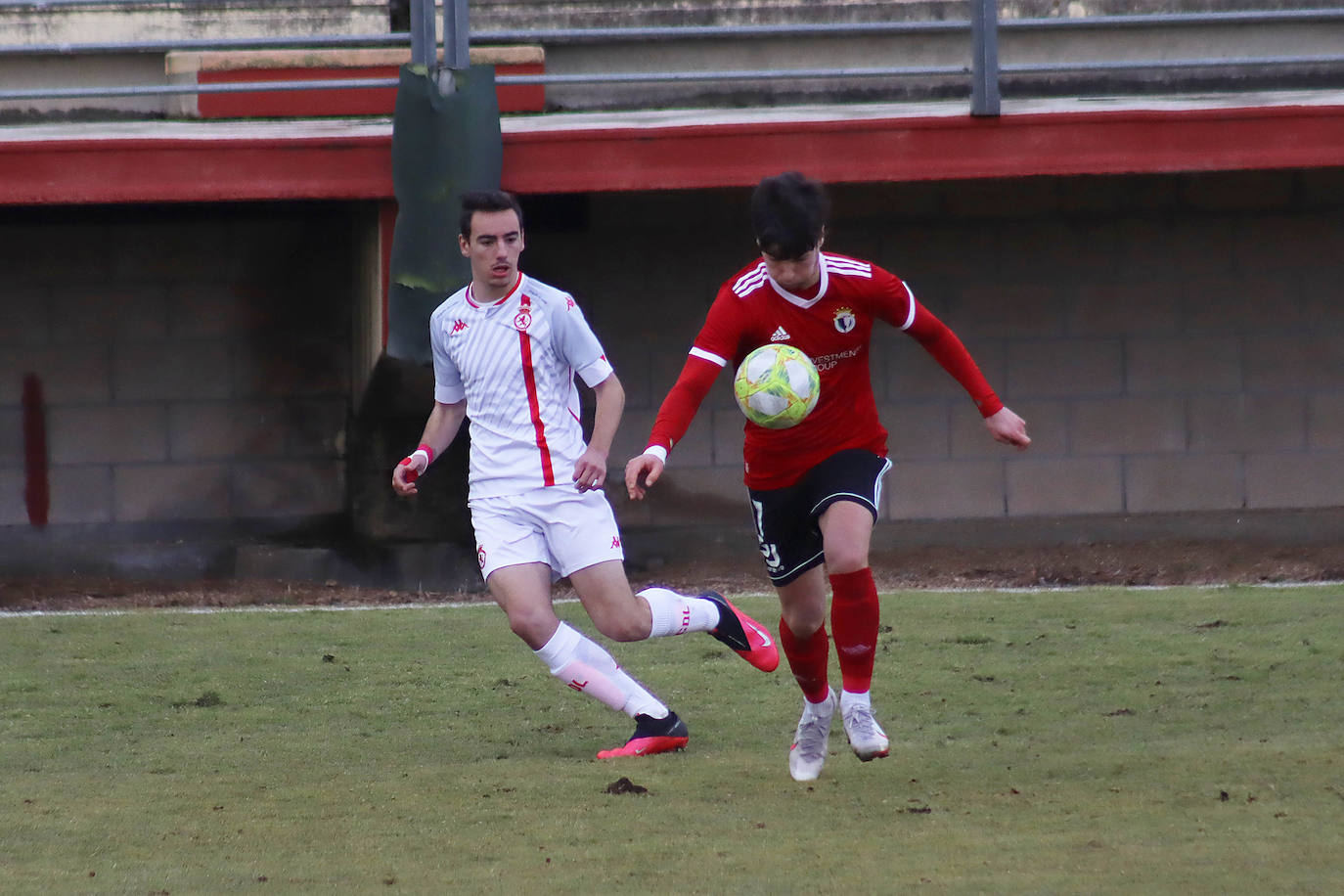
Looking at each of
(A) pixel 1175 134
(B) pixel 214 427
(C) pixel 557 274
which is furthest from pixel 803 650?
(B) pixel 214 427

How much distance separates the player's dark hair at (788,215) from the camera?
477 cm

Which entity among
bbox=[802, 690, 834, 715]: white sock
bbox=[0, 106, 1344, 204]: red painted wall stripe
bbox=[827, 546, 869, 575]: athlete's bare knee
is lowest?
bbox=[802, 690, 834, 715]: white sock

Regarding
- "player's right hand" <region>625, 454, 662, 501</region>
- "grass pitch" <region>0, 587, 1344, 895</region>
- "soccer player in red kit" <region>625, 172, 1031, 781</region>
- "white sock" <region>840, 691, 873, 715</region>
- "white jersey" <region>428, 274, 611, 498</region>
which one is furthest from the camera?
"white jersey" <region>428, 274, 611, 498</region>

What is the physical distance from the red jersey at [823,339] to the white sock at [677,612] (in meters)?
0.85

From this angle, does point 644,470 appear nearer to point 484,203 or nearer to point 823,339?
point 823,339

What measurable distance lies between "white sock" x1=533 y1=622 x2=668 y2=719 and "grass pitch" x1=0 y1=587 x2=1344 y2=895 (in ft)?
0.77

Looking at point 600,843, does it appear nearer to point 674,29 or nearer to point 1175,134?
point 674,29

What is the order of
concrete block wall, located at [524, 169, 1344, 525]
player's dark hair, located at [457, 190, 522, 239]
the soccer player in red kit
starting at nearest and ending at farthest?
the soccer player in red kit → player's dark hair, located at [457, 190, 522, 239] → concrete block wall, located at [524, 169, 1344, 525]

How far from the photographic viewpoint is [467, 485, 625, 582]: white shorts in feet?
18.2

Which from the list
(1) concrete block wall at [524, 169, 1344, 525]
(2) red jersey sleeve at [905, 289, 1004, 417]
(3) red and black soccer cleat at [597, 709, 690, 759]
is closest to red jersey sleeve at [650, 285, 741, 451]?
(2) red jersey sleeve at [905, 289, 1004, 417]

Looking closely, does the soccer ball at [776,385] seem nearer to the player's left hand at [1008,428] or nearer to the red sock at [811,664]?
the player's left hand at [1008,428]

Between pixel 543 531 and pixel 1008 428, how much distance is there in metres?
1.67

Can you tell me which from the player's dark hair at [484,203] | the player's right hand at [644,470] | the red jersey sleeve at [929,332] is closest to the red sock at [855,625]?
the red jersey sleeve at [929,332]

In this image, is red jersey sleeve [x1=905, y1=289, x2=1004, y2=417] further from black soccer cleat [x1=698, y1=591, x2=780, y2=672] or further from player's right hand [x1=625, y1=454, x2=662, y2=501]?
black soccer cleat [x1=698, y1=591, x2=780, y2=672]
